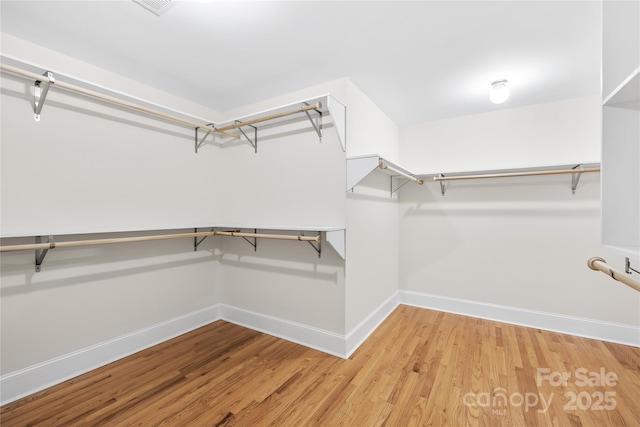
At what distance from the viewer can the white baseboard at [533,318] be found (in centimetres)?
→ 253

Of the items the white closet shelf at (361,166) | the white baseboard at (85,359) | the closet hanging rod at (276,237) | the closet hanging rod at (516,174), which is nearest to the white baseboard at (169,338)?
the white baseboard at (85,359)

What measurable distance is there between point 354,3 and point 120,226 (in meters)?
2.34

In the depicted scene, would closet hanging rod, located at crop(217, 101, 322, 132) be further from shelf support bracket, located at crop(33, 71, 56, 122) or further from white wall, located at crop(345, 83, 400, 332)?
shelf support bracket, located at crop(33, 71, 56, 122)

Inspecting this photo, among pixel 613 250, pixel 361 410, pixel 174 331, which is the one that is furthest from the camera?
pixel 174 331

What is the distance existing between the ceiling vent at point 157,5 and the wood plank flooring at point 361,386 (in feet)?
→ 7.75

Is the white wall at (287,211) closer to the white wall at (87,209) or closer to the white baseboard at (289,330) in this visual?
the white baseboard at (289,330)

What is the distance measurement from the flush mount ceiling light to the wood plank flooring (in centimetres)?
218

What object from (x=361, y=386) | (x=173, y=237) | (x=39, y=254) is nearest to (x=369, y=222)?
(x=361, y=386)

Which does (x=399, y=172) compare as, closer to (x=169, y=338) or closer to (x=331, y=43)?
(x=331, y=43)

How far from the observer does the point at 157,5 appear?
5.14 feet

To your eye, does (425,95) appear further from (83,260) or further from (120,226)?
(83,260)

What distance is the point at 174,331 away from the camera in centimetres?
262

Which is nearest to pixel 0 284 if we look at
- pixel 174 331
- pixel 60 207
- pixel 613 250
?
pixel 60 207

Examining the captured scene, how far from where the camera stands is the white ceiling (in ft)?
5.30
